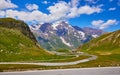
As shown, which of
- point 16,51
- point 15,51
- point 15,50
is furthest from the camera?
point 15,50

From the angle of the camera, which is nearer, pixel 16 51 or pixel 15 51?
pixel 15 51

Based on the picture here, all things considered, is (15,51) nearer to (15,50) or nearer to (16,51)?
(16,51)

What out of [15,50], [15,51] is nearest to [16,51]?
[15,51]

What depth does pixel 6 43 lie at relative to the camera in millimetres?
178125

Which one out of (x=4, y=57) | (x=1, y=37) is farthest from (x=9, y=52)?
(x=1, y=37)

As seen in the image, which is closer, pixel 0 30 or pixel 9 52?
pixel 9 52

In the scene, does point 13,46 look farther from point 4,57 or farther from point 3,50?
point 4,57

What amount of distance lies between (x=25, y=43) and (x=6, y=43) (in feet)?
66.9

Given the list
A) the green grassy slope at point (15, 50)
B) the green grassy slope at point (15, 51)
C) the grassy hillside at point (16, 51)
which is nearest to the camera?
the grassy hillside at point (16, 51)

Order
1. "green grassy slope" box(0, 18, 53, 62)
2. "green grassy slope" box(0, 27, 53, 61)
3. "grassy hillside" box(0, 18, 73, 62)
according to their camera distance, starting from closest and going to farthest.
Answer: "grassy hillside" box(0, 18, 73, 62) < "green grassy slope" box(0, 18, 53, 62) < "green grassy slope" box(0, 27, 53, 61)

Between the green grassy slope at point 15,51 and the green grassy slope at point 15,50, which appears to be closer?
the green grassy slope at point 15,51

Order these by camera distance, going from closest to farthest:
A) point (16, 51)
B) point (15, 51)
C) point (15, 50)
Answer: point (15, 51)
point (16, 51)
point (15, 50)

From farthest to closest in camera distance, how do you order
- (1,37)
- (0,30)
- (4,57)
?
(0,30)
(1,37)
(4,57)

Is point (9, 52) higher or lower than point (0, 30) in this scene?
lower
